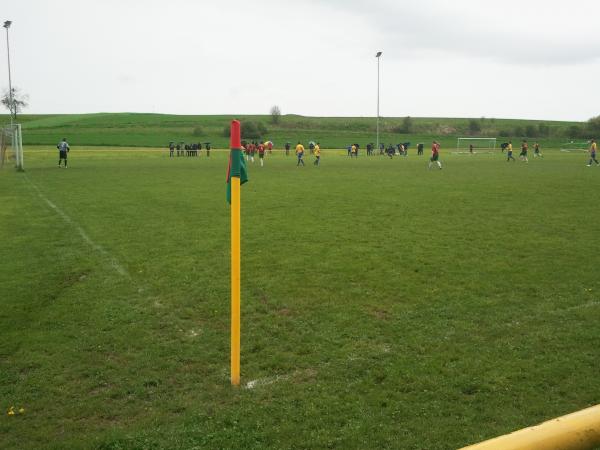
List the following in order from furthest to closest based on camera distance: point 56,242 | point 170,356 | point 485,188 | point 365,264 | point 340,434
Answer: point 485,188, point 56,242, point 365,264, point 170,356, point 340,434

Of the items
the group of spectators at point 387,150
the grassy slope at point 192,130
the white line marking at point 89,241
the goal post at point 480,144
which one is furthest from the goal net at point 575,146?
the white line marking at point 89,241

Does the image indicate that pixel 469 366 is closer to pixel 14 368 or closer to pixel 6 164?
pixel 14 368

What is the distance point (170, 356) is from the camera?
5.48m

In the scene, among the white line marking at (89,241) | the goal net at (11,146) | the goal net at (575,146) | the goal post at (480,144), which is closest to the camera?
the white line marking at (89,241)

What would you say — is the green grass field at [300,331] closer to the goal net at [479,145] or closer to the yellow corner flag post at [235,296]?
the yellow corner flag post at [235,296]

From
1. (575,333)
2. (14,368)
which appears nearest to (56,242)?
(14,368)

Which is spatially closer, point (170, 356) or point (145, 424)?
point (145, 424)

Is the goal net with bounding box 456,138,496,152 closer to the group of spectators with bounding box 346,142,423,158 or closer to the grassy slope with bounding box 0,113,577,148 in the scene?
the grassy slope with bounding box 0,113,577,148

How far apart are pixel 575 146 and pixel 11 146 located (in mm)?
72304

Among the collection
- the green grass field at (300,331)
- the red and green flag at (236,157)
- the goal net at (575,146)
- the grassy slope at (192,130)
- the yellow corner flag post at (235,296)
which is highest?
the grassy slope at (192,130)

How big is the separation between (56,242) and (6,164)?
26.1 meters

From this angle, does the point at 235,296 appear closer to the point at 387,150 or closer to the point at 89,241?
the point at 89,241

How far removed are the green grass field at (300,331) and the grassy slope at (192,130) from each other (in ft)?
215

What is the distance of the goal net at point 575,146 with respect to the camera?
71.4 metres
